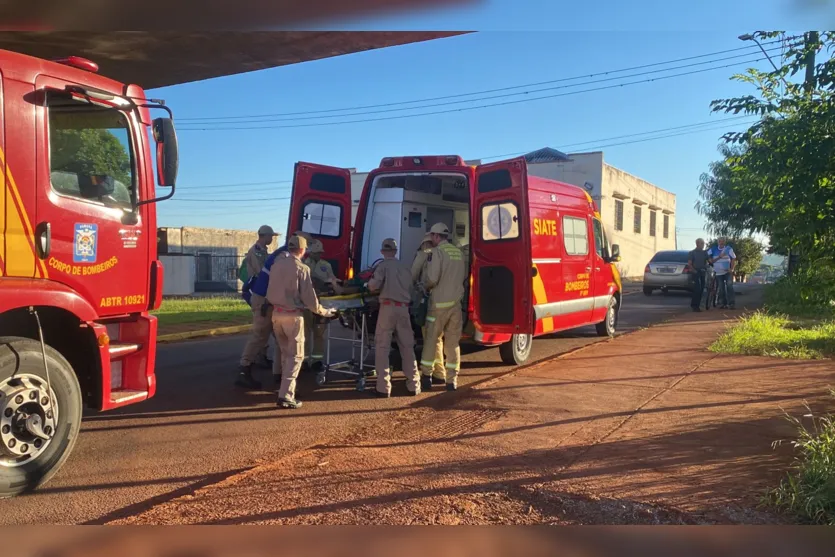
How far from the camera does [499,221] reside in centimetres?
778

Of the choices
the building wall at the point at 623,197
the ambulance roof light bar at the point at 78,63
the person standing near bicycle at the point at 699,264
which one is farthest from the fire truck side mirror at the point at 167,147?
the building wall at the point at 623,197

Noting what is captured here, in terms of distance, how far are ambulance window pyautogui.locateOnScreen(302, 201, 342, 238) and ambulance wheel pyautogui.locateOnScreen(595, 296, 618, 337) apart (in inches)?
211

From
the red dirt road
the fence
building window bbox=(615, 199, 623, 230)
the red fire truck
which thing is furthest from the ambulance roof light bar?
building window bbox=(615, 199, 623, 230)

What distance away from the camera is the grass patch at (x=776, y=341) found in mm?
8945

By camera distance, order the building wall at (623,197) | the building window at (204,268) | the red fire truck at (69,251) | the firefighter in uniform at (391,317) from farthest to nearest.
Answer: the building wall at (623,197) < the building window at (204,268) < the firefighter in uniform at (391,317) < the red fire truck at (69,251)

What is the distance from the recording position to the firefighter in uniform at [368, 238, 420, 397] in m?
7.11

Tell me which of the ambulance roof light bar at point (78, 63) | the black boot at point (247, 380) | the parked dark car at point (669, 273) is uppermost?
the ambulance roof light bar at point (78, 63)

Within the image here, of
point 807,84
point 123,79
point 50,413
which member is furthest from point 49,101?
point 123,79

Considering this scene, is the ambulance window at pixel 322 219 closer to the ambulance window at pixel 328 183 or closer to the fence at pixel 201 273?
the ambulance window at pixel 328 183

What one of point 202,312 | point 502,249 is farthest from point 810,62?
point 202,312

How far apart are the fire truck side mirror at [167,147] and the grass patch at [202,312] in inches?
334

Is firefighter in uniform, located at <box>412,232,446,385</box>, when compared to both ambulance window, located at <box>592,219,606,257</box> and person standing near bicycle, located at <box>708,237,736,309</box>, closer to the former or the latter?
ambulance window, located at <box>592,219,606,257</box>

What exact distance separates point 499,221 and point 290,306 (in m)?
2.85

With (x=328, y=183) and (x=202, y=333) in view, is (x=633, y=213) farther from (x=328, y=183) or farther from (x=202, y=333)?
(x=328, y=183)
